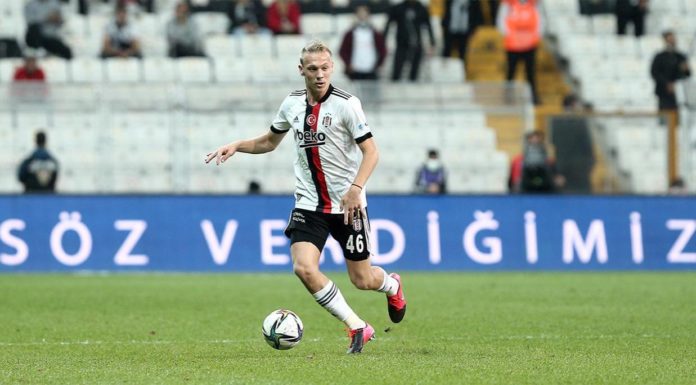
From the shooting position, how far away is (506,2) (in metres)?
24.4

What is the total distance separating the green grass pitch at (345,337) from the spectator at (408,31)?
6125 millimetres

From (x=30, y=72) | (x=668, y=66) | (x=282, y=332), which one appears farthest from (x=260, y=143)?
(x=668, y=66)

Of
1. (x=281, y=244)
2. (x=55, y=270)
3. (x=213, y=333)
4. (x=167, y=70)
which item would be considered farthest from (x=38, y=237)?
(x=213, y=333)

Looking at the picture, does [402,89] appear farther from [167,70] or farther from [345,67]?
[167,70]

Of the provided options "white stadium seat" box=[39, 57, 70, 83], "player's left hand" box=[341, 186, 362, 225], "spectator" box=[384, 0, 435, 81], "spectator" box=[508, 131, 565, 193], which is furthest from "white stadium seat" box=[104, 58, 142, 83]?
"player's left hand" box=[341, 186, 362, 225]

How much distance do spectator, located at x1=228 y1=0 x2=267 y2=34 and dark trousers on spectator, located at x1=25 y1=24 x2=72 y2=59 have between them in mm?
2922

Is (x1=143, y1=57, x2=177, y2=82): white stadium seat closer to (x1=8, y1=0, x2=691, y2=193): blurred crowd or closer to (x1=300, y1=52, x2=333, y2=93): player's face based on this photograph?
(x1=8, y1=0, x2=691, y2=193): blurred crowd

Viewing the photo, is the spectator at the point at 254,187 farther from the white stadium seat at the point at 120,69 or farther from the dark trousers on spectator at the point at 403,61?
the dark trousers on spectator at the point at 403,61

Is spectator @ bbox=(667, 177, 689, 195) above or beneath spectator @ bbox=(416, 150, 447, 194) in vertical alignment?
beneath

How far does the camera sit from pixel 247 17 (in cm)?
2444

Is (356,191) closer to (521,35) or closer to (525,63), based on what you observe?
(521,35)

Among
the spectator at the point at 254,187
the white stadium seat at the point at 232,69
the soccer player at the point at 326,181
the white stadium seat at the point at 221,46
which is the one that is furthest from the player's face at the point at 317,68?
the white stadium seat at the point at 221,46

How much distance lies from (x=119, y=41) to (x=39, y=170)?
3.89m

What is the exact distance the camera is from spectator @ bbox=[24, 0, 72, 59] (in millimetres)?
23141
